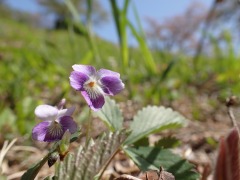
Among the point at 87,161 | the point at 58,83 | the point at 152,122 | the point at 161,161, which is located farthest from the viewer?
the point at 58,83

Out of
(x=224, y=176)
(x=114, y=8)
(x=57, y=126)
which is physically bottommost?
(x=224, y=176)

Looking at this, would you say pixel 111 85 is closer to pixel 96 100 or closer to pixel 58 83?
pixel 96 100

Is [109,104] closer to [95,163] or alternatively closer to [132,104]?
[95,163]

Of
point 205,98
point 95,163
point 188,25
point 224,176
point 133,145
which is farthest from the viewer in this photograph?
point 188,25

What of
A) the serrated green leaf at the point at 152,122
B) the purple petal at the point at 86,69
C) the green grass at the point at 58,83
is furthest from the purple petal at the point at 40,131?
the green grass at the point at 58,83

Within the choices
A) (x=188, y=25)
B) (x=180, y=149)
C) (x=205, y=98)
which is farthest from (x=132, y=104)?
(x=188, y=25)

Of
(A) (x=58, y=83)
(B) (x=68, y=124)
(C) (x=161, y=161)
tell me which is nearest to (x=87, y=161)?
(B) (x=68, y=124)
